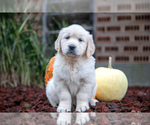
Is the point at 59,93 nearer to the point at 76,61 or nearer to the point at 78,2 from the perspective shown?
the point at 76,61

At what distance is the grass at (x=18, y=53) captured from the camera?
413 centimetres

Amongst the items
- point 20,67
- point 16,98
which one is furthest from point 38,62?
point 16,98

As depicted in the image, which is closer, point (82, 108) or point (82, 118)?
point (82, 118)

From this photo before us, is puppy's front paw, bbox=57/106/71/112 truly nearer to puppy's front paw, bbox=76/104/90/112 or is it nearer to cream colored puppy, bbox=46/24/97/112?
cream colored puppy, bbox=46/24/97/112

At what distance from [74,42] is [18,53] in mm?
2460

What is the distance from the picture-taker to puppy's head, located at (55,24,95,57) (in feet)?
6.85

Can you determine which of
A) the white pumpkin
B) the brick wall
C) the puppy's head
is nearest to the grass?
the brick wall

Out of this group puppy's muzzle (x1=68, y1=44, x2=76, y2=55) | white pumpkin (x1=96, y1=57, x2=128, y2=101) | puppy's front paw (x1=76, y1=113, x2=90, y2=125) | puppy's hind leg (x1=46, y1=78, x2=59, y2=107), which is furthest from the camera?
white pumpkin (x1=96, y1=57, x2=128, y2=101)

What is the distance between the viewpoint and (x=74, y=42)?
2.11m

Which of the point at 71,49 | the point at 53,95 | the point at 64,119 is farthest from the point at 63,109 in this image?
the point at 71,49

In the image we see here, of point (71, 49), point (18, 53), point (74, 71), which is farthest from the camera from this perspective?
point (18, 53)

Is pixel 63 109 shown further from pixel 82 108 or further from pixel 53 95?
pixel 53 95

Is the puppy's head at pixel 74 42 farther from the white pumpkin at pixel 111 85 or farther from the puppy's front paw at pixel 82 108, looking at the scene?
Answer: the white pumpkin at pixel 111 85

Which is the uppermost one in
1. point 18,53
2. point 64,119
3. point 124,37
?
point 124,37
